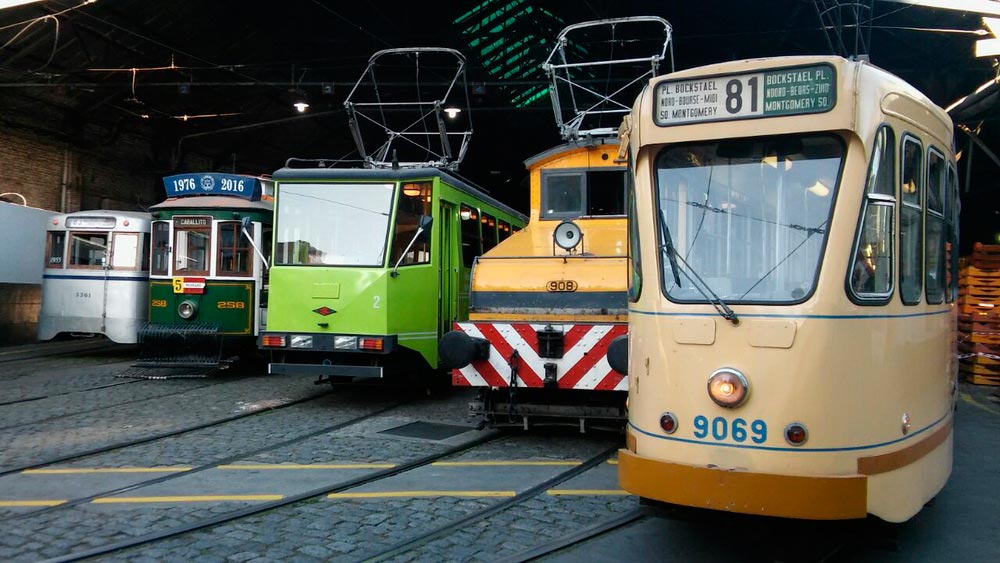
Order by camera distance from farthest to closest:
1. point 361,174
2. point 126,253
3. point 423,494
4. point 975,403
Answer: point 126,253, point 975,403, point 361,174, point 423,494

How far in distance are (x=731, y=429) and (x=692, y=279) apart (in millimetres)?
910

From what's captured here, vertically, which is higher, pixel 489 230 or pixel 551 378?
pixel 489 230

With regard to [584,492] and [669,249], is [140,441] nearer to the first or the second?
[584,492]

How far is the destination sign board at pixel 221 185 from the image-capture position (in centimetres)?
1392

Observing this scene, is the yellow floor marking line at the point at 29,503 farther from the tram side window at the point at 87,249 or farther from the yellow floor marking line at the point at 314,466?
the tram side window at the point at 87,249

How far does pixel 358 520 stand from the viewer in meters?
5.56

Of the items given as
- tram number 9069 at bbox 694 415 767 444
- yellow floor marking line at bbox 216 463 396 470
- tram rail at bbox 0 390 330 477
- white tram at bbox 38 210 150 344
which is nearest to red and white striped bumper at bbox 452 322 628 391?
yellow floor marking line at bbox 216 463 396 470

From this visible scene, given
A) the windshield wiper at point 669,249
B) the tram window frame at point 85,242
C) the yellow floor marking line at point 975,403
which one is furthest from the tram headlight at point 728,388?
the tram window frame at point 85,242

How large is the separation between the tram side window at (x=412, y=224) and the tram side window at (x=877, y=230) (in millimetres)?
6440

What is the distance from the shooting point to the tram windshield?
4.43 metres

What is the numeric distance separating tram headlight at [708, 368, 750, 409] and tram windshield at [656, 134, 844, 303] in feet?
1.41

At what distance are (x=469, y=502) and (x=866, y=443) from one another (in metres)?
2.94

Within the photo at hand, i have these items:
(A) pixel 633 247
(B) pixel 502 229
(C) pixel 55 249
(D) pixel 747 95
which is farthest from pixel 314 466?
(C) pixel 55 249

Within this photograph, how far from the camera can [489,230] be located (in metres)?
12.8
